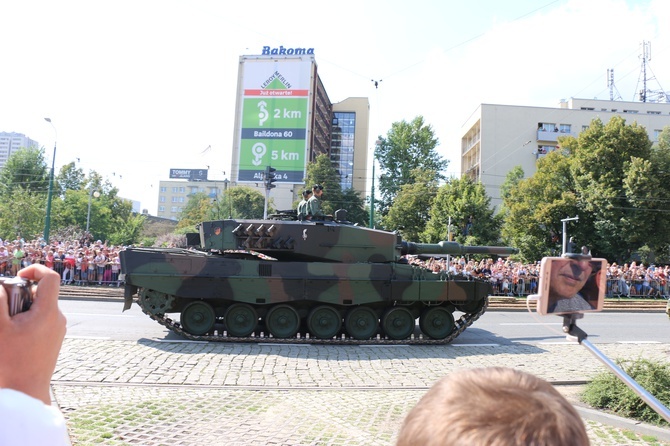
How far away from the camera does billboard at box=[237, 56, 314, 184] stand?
6028 cm

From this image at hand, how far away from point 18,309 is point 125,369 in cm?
693

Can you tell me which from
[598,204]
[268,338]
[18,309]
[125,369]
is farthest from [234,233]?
[598,204]

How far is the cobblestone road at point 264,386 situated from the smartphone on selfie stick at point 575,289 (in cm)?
273

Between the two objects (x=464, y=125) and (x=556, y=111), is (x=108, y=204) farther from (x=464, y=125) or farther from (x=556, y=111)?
(x=556, y=111)

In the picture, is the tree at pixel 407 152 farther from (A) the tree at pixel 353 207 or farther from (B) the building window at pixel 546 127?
(B) the building window at pixel 546 127

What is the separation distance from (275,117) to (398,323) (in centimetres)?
5205

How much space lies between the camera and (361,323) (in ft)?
37.4

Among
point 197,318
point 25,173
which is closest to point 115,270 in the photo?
point 197,318

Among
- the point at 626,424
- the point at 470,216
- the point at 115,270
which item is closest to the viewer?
the point at 626,424

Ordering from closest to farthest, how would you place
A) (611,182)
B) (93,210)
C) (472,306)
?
1. (472,306)
2. (611,182)
3. (93,210)

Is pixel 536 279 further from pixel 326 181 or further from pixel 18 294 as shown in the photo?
pixel 326 181

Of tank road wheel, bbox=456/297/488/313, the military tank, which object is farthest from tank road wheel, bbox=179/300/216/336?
tank road wheel, bbox=456/297/488/313

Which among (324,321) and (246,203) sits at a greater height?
(246,203)

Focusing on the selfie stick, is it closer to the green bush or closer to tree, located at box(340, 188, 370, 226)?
the green bush
